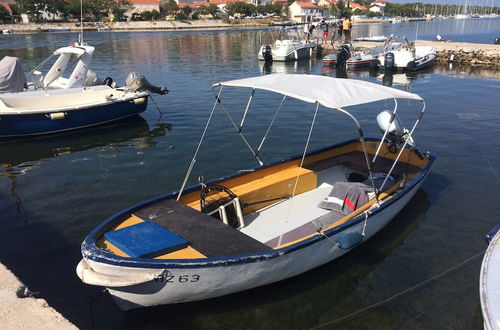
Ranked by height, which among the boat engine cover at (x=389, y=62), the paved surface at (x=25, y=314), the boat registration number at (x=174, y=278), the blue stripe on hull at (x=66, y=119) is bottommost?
the paved surface at (x=25, y=314)

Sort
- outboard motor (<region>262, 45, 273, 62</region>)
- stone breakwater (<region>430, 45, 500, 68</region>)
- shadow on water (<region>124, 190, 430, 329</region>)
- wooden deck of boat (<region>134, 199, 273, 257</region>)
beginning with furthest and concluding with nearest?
outboard motor (<region>262, 45, 273, 62</region>) → stone breakwater (<region>430, 45, 500, 68</region>) → shadow on water (<region>124, 190, 430, 329</region>) → wooden deck of boat (<region>134, 199, 273, 257</region>)

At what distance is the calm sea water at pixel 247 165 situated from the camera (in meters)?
7.12

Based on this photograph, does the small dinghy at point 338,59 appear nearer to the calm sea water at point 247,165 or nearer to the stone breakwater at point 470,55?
the stone breakwater at point 470,55

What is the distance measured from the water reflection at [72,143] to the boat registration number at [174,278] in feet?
32.8

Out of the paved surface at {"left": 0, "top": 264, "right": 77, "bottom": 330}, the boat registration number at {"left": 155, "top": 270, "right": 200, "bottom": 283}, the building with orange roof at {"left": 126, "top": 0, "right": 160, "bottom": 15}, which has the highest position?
the building with orange roof at {"left": 126, "top": 0, "right": 160, "bottom": 15}

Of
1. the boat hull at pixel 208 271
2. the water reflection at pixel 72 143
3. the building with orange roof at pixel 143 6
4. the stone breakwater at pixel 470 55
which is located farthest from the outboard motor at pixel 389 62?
the building with orange roof at pixel 143 6

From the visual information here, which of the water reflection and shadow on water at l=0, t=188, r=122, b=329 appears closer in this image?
shadow on water at l=0, t=188, r=122, b=329

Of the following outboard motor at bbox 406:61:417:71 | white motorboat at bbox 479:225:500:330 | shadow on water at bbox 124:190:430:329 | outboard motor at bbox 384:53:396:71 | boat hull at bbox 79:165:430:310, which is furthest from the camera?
outboard motor at bbox 384:53:396:71

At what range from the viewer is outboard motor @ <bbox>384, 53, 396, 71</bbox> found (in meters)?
33.7

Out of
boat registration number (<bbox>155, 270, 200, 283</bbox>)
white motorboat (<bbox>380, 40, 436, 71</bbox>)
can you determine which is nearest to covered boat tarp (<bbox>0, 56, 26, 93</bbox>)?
boat registration number (<bbox>155, 270, 200, 283</bbox>)

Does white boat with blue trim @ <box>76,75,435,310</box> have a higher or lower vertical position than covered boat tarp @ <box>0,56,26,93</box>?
lower

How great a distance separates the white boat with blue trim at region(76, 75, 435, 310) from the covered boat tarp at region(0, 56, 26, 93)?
13129mm

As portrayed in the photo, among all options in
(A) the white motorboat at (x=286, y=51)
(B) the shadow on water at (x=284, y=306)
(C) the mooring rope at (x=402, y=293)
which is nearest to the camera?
(B) the shadow on water at (x=284, y=306)

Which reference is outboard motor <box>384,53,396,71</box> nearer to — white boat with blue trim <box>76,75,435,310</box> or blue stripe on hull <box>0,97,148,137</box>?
blue stripe on hull <box>0,97,148,137</box>
